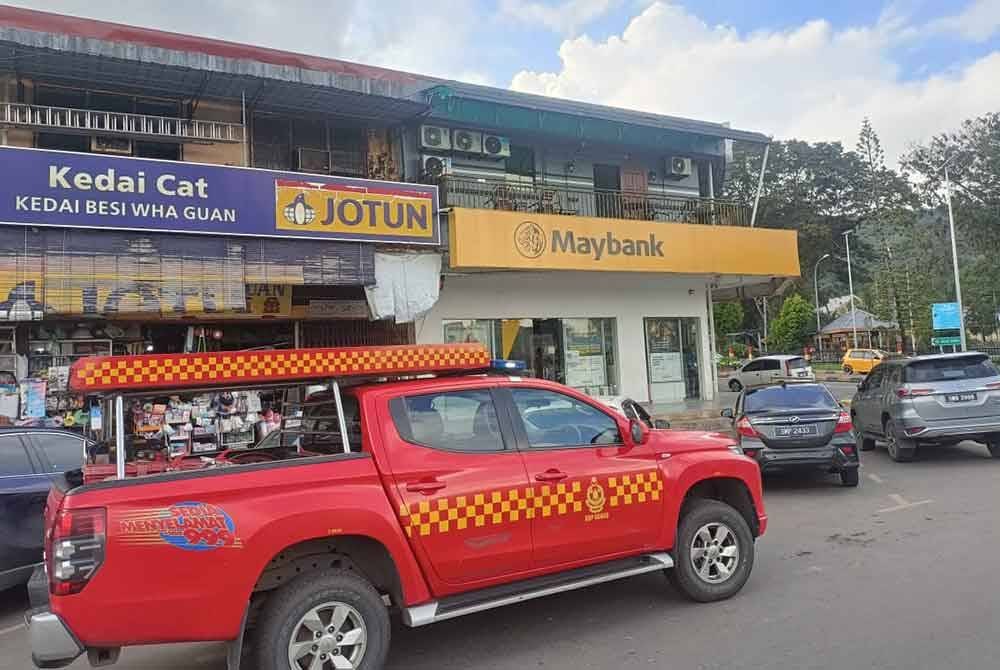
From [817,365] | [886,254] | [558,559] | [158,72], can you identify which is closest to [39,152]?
[158,72]

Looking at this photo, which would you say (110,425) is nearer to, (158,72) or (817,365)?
(158,72)

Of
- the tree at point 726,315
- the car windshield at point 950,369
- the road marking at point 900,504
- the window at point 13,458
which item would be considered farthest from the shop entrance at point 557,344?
the tree at point 726,315

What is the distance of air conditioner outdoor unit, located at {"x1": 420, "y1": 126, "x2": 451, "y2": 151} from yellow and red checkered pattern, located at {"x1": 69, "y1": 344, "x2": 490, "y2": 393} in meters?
11.1

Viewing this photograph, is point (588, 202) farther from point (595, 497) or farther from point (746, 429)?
point (595, 497)

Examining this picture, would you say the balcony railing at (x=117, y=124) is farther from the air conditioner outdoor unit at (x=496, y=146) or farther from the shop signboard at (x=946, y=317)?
the shop signboard at (x=946, y=317)

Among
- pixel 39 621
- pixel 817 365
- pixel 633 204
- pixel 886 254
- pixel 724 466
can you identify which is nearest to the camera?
pixel 39 621

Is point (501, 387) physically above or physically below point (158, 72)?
below

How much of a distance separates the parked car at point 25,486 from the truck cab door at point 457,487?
376 cm

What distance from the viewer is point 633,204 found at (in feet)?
58.2

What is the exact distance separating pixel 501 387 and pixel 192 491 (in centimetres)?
200

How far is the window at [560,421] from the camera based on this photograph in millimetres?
4660

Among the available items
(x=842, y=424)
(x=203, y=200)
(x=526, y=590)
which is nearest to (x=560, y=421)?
(x=526, y=590)

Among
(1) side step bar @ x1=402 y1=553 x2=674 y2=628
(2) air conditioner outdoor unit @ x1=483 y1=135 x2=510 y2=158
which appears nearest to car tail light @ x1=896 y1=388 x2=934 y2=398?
(1) side step bar @ x1=402 y1=553 x2=674 y2=628

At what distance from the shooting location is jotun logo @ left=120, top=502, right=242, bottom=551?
3312mm
